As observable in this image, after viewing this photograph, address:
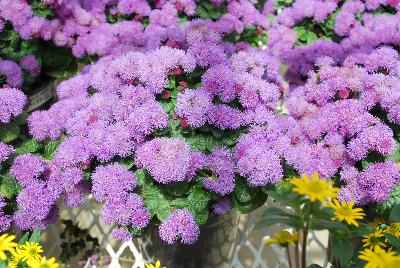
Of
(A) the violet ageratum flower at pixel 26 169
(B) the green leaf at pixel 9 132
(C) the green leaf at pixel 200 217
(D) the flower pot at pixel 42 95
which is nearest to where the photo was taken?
(C) the green leaf at pixel 200 217

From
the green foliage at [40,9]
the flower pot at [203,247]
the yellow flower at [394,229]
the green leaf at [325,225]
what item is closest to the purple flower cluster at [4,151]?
the flower pot at [203,247]

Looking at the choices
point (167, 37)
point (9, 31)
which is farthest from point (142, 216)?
point (9, 31)

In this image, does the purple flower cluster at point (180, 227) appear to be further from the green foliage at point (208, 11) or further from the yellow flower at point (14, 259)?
the green foliage at point (208, 11)

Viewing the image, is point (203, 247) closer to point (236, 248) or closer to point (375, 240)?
point (236, 248)

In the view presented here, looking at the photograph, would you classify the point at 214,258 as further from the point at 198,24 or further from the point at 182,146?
the point at 198,24

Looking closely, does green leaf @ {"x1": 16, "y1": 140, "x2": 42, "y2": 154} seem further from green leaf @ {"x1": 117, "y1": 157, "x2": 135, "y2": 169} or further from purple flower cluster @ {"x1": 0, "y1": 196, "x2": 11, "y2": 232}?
green leaf @ {"x1": 117, "y1": 157, "x2": 135, "y2": 169}

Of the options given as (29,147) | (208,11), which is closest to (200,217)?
(29,147)
